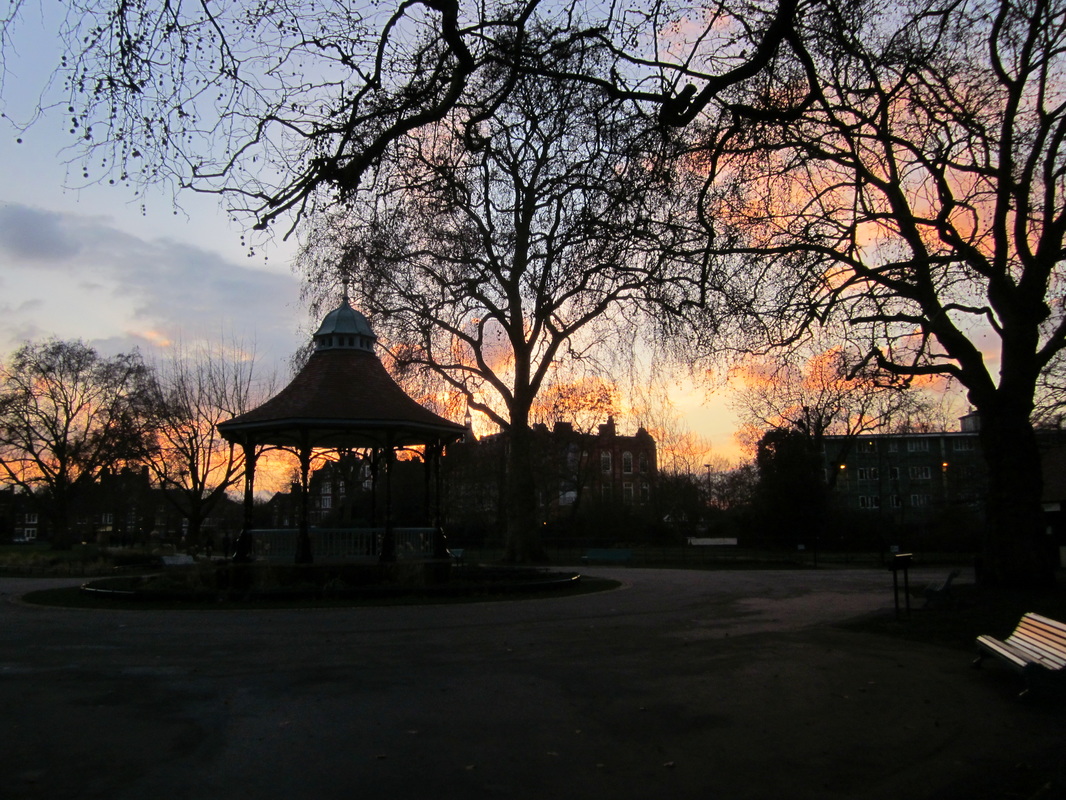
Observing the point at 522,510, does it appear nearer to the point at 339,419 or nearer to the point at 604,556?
the point at 604,556

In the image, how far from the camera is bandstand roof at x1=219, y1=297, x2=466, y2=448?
20.9m

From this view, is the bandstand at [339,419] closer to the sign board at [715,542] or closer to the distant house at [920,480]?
the distant house at [920,480]

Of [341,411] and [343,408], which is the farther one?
[343,408]

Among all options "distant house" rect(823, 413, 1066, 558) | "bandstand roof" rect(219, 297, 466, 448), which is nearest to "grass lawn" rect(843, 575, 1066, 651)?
"bandstand roof" rect(219, 297, 466, 448)

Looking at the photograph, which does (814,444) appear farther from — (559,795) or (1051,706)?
(559,795)

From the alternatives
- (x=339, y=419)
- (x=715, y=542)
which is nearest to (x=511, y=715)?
(x=339, y=419)

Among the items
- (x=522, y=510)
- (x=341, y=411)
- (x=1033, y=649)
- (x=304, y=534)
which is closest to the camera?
(x=1033, y=649)

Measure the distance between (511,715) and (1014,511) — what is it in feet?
50.8

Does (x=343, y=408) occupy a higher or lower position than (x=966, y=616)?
higher

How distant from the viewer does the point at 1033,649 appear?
827 cm

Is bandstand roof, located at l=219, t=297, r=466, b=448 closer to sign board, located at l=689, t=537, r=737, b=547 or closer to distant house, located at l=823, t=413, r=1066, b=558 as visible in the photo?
distant house, located at l=823, t=413, r=1066, b=558

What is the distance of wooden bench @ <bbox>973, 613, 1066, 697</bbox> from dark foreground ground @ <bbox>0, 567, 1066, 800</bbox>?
1.24ft

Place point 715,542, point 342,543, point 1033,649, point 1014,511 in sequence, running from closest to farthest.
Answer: point 1033,649 → point 1014,511 → point 342,543 → point 715,542

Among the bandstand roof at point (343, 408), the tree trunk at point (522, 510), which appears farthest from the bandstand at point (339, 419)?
the tree trunk at point (522, 510)
